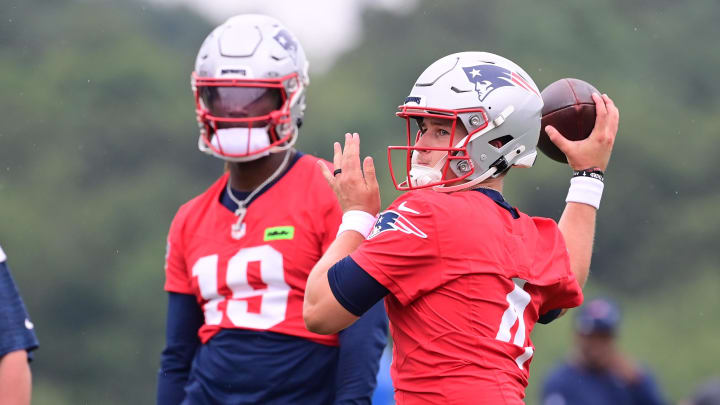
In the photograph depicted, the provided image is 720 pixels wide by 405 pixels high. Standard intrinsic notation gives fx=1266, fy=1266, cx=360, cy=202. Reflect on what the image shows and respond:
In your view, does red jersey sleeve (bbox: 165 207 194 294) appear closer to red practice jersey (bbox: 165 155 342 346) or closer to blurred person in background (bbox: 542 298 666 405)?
red practice jersey (bbox: 165 155 342 346)

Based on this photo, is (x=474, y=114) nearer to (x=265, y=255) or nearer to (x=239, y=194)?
(x=265, y=255)

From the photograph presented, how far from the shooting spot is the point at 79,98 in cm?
3181

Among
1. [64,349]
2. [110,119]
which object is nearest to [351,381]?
[64,349]

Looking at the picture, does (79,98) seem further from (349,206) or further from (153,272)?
(349,206)

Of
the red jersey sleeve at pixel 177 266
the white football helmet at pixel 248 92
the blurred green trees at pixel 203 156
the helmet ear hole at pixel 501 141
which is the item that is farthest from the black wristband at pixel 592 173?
the blurred green trees at pixel 203 156

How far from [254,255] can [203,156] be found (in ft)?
77.5

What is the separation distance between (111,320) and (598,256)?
36.5ft

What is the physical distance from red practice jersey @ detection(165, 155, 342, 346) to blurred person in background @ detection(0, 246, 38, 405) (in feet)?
3.19

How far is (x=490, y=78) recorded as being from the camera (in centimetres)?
437

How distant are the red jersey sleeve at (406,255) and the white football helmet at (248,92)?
1.15 meters

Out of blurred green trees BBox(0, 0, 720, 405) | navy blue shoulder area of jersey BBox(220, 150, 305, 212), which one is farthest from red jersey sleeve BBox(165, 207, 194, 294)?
blurred green trees BBox(0, 0, 720, 405)

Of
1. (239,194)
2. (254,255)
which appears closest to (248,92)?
(239,194)

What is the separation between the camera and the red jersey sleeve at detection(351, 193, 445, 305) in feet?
13.2

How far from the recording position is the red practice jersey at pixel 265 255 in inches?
195
